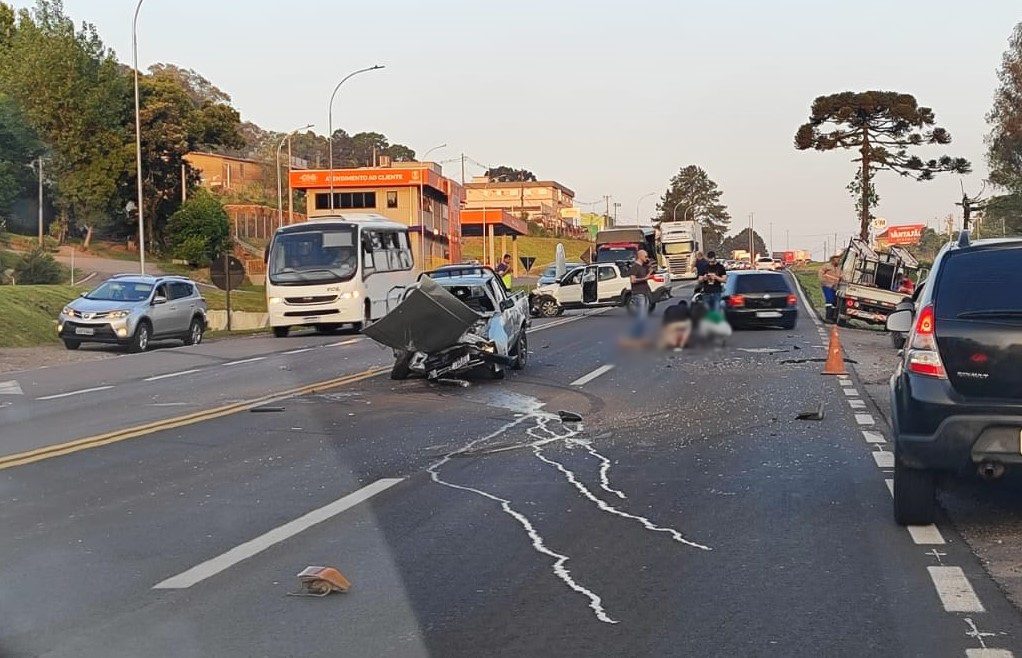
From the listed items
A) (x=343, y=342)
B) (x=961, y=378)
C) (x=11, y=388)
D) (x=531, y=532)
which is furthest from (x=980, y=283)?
(x=343, y=342)

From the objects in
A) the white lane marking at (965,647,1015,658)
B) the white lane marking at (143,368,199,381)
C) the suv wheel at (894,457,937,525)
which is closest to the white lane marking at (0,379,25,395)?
the white lane marking at (143,368,199,381)

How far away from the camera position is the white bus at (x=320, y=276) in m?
31.3

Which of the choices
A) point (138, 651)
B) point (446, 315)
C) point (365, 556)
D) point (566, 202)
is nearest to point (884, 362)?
point (446, 315)

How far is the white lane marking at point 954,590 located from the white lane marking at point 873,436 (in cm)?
530

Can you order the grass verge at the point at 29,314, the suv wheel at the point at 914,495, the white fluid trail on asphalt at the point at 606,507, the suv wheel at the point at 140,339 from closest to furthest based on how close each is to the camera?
the white fluid trail on asphalt at the point at 606,507
the suv wheel at the point at 914,495
the suv wheel at the point at 140,339
the grass verge at the point at 29,314

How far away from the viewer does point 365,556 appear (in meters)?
7.42

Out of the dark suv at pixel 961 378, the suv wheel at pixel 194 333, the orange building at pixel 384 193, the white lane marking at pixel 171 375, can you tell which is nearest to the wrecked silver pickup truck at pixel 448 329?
the white lane marking at pixel 171 375

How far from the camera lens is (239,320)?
Answer: 47.1 m

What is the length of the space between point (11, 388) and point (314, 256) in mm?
12744

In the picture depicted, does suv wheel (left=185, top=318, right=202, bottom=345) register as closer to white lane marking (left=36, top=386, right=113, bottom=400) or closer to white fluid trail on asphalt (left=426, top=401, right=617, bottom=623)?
white lane marking (left=36, top=386, right=113, bottom=400)

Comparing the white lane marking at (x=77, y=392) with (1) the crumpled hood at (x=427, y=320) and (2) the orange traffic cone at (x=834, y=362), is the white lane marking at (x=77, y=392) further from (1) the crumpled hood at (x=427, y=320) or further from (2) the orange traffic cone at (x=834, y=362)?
(2) the orange traffic cone at (x=834, y=362)

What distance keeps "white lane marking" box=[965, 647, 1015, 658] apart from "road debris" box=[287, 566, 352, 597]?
10.1ft

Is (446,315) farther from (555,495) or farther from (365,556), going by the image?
(365,556)

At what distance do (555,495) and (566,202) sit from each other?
180259mm
